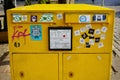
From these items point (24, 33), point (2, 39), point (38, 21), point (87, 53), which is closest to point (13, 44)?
point (24, 33)

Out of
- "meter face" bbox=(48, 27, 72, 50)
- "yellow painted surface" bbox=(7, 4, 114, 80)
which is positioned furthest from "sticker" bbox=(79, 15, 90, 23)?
"meter face" bbox=(48, 27, 72, 50)

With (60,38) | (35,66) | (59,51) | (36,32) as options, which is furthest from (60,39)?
(35,66)

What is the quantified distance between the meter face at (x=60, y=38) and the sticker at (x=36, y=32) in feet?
0.46

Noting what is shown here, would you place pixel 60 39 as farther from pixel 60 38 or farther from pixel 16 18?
pixel 16 18

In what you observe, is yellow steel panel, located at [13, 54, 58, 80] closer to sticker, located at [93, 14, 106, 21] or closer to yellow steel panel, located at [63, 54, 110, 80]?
yellow steel panel, located at [63, 54, 110, 80]

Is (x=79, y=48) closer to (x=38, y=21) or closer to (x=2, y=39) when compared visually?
(x=38, y=21)

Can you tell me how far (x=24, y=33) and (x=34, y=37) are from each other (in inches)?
6.0

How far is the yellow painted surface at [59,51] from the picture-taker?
4.07 meters

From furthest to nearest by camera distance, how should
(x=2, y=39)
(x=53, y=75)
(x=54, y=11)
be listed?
(x=2, y=39) → (x=53, y=75) → (x=54, y=11)

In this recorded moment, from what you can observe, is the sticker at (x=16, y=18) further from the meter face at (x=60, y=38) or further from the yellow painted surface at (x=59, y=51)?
the meter face at (x=60, y=38)

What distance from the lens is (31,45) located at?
165 inches

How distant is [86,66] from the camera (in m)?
4.27

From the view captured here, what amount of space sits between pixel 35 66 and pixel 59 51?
42 cm

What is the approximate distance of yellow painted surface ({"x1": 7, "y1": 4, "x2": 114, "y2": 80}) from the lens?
4066mm
